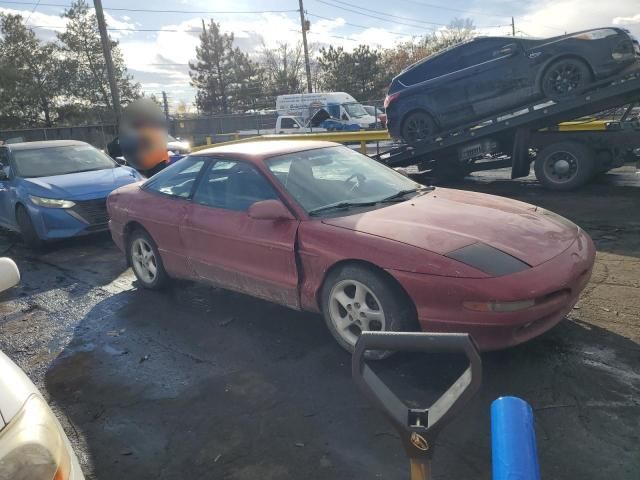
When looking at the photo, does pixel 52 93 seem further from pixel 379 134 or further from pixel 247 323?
pixel 247 323

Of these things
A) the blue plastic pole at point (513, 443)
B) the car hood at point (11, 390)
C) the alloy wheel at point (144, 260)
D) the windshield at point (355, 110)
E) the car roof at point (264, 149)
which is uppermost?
the windshield at point (355, 110)

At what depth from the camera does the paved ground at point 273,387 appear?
251cm

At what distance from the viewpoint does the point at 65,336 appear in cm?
436

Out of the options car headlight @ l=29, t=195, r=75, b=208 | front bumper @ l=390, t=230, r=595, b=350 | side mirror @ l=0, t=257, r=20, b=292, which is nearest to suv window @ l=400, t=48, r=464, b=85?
car headlight @ l=29, t=195, r=75, b=208

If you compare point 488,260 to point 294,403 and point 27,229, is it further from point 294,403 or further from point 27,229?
point 27,229

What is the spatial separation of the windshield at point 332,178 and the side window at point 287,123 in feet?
66.4

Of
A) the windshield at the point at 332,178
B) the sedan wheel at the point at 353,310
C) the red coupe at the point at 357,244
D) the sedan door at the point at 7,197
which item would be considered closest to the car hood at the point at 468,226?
the red coupe at the point at 357,244

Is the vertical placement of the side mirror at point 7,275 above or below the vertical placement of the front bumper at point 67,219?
above

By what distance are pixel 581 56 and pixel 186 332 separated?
7.38 meters

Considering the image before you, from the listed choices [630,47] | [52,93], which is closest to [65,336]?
[630,47]

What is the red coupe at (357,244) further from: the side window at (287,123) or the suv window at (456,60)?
the side window at (287,123)

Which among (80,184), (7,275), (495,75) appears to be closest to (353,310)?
(7,275)

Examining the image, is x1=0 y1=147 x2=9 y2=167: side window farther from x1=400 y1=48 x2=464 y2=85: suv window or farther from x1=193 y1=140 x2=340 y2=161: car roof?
x1=400 y1=48 x2=464 y2=85: suv window

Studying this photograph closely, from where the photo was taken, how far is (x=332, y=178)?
13.7 ft
